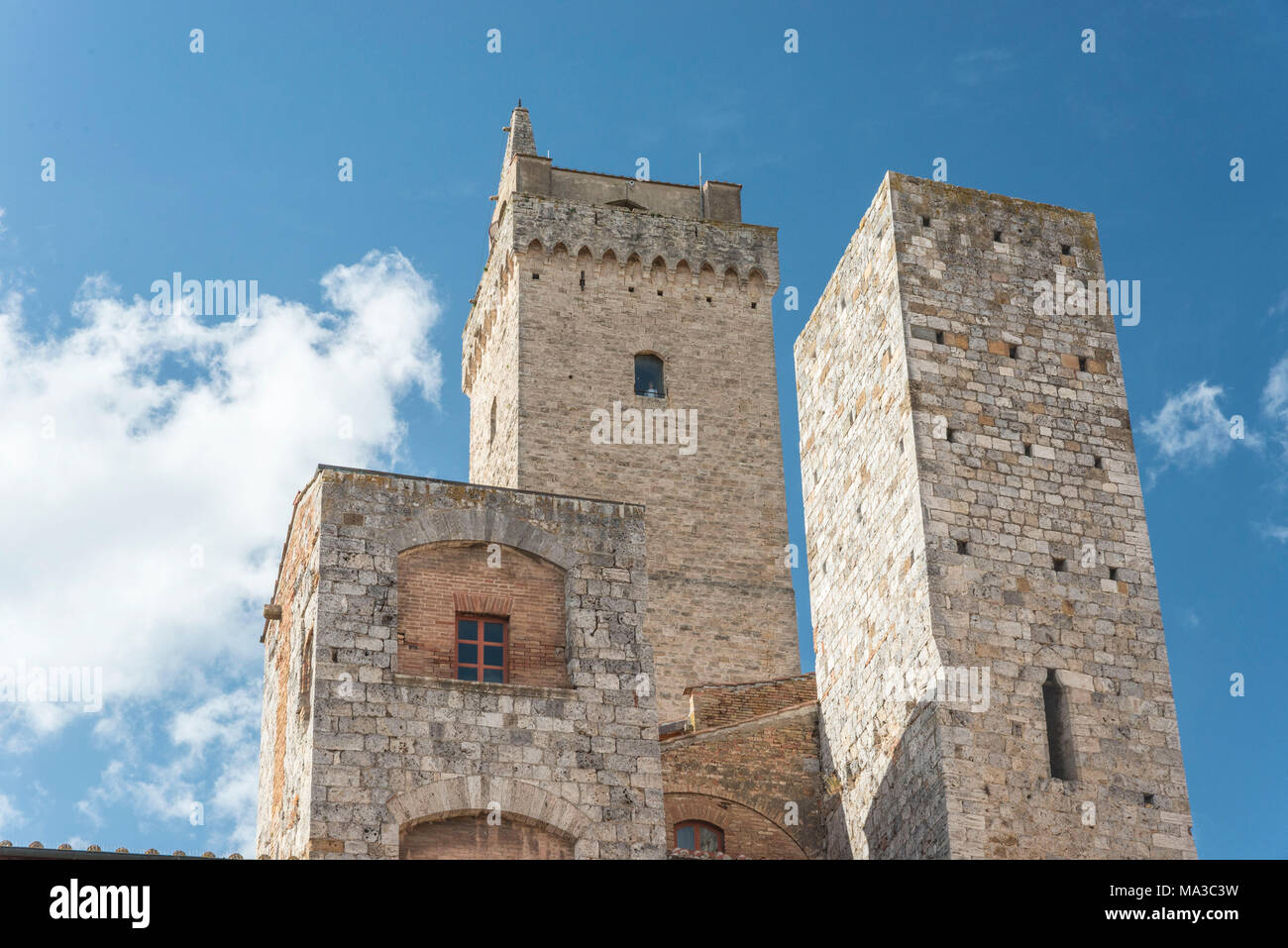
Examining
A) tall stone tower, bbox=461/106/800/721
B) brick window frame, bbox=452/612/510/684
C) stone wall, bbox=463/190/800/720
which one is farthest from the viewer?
tall stone tower, bbox=461/106/800/721

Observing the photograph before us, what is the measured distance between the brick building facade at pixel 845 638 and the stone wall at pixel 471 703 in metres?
0.03

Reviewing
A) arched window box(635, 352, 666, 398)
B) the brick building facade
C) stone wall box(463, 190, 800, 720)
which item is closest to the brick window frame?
the brick building facade

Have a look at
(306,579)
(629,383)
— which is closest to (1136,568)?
(306,579)

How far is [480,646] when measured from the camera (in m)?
22.6

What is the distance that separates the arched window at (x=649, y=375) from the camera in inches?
1544

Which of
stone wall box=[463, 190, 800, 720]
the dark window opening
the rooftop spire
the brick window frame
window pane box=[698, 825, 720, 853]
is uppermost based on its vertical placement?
the rooftop spire

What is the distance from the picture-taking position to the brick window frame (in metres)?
22.3

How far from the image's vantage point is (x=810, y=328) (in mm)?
28359

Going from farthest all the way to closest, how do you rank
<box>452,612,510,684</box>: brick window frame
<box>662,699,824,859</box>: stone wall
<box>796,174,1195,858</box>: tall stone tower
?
<box>662,699,824,859</box>: stone wall
<box>452,612,510,684</box>: brick window frame
<box>796,174,1195,858</box>: tall stone tower

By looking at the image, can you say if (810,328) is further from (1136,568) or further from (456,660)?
(456,660)

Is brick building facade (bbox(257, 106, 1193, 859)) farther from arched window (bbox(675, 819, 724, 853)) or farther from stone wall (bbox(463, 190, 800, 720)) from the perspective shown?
stone wall (bbox(463, 190, 800, 720))

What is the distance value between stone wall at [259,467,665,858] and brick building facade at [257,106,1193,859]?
0.03 meters
